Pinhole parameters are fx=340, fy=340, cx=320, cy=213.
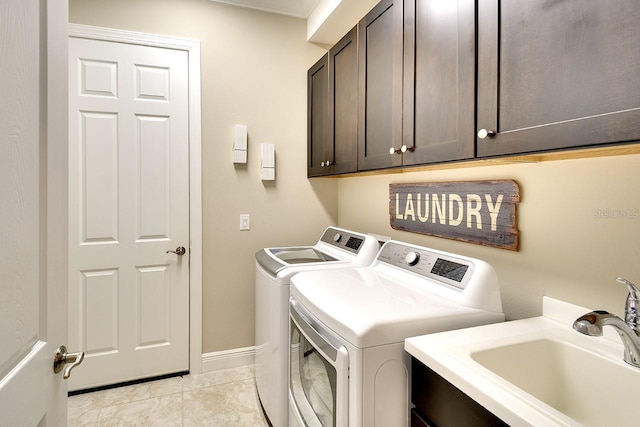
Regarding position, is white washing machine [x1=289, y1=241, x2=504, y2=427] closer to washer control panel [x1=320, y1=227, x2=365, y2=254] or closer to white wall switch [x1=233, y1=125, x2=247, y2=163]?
washer control panel [x1=320, y1=227, x2=365, y2=254]

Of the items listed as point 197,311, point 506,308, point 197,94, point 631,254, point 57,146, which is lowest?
point 197,311

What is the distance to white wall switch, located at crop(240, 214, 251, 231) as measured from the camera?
8.29 ft

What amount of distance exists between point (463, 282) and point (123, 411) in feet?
6.89

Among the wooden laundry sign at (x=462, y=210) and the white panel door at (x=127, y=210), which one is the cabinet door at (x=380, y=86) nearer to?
the wooden laundry sign at (x=462, y=210)

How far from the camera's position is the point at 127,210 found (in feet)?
7.45

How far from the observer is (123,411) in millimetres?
2039

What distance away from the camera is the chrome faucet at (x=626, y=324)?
0.81 meters

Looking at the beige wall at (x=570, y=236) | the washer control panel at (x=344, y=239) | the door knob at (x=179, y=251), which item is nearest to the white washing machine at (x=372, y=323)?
the beige wall at (x=570, y=236)

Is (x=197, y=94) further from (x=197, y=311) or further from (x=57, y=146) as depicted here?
(x=57, y=146)

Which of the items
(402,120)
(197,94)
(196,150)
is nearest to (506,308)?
(402,120)

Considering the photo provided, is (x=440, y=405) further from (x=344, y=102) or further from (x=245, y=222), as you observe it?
(x=245, y=222)

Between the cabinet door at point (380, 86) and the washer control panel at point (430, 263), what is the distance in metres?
0.41

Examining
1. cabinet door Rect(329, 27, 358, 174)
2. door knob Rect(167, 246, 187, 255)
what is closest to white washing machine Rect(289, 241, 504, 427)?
cabinet door Rect(329, 27, 358, 174)

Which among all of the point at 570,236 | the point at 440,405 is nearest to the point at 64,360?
the point at 440,405
